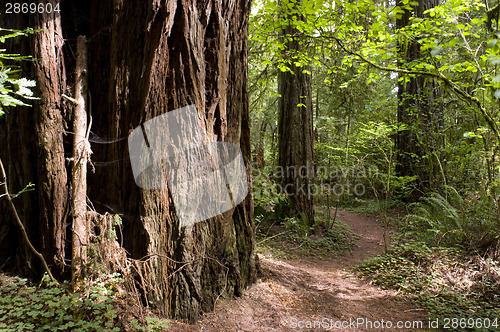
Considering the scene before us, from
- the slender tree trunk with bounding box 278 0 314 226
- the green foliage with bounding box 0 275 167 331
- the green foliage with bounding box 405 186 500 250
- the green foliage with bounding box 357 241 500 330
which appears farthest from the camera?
the slender tree trunk with bounding box 278 0 314 226

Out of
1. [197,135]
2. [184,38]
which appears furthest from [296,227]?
[184,38]

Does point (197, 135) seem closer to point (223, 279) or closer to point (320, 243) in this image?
point (223, 279)

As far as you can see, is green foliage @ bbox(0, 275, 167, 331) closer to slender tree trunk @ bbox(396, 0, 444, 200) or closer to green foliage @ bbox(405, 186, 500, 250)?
green foliage @ bbox(405, 186, 500, 250)

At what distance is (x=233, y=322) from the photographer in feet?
9.20

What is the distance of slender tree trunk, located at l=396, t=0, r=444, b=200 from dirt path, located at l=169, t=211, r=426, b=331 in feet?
12.2

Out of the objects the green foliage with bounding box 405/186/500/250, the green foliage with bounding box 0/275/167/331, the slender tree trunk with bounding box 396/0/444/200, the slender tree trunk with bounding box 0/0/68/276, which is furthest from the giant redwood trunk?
the slender tree trunk with bounding box 396/0/444/200

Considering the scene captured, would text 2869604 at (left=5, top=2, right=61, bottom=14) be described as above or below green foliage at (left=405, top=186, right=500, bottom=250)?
above

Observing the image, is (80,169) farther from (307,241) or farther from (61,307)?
(307,241)

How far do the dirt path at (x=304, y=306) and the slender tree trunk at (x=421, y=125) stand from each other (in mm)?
3725

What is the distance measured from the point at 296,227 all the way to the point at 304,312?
3889 millimetres

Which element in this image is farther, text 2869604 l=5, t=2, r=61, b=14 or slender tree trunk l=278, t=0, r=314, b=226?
slender tree trunk l=278, t=0, r=314, b=226

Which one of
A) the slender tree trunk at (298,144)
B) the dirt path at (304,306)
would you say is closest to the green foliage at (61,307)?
the dirt path at (304,306)

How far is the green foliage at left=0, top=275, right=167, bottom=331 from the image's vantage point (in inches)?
83.3

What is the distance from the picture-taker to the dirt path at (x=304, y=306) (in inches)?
112
